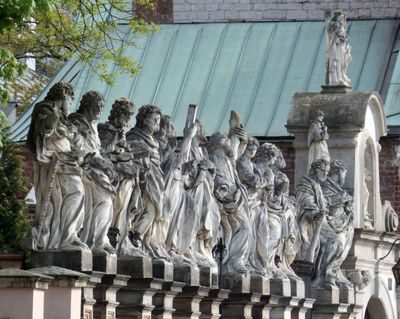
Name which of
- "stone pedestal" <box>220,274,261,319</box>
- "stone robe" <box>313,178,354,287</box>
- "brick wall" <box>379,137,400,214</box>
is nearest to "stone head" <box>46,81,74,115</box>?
"stone pedestal" <box>220,274,261,319</box>

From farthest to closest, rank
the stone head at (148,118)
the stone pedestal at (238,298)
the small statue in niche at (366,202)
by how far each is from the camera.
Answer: the small statue in niche at (366,202) → the stone pedestal at (238,298) → the stone head at (148,118)

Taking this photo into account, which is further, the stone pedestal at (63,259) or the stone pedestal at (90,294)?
the stone pedestal at (90,294)

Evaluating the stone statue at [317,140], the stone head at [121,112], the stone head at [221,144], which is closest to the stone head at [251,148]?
the stone head at [221,144]

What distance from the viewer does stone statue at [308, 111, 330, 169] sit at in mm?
40812

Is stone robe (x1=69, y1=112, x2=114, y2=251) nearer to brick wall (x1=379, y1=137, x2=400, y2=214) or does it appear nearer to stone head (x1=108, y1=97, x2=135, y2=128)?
stone head (x1=108, y1=97, x2=135, y2=128)

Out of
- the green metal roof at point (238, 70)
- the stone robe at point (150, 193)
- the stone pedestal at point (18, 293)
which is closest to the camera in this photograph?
the stone pedestal at point (18, 293)

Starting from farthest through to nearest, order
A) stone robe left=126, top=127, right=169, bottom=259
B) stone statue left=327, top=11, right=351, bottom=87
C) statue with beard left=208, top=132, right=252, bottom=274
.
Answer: stone statue left=327, top=11, right=351, bottom=87 < statue with beard left=208, top=132, right=252, bottom=274 < stone robe left=126, top=127, right=169, bottom=259

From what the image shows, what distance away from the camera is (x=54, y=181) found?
2692 cm

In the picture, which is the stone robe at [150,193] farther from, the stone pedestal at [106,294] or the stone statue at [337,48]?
the stone statue at [337,48]

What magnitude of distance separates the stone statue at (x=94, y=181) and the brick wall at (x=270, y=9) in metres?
25.9

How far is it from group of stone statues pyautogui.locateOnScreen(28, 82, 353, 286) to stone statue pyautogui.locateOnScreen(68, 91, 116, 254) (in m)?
0.01

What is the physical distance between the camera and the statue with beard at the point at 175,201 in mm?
30609

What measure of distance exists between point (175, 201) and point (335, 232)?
9390 mm

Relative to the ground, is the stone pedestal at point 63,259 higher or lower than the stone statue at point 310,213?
lower
